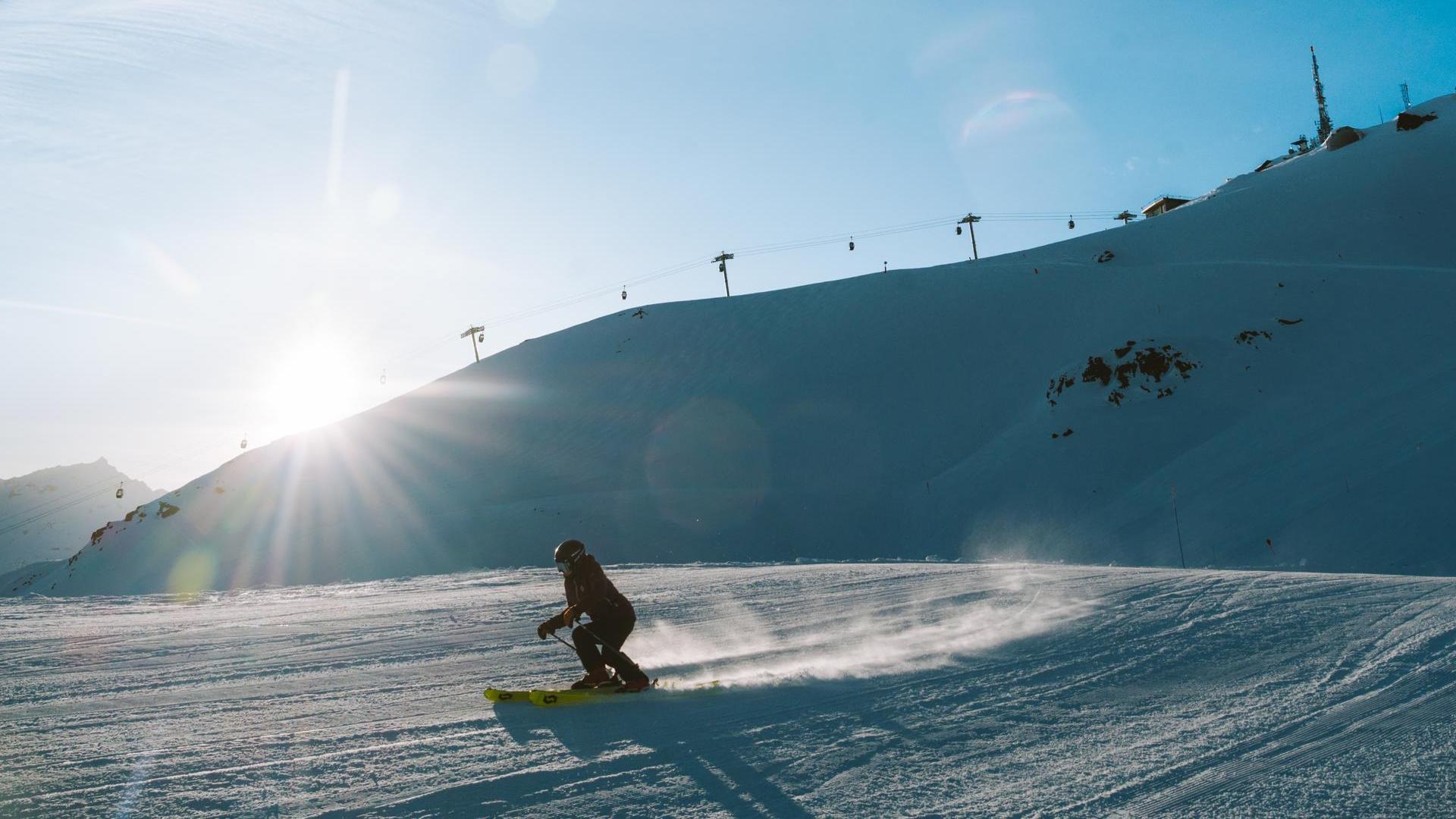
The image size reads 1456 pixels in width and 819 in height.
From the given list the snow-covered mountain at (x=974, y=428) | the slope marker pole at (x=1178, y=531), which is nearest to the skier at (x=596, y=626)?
the slope marker pole at (x=1178, y=531)

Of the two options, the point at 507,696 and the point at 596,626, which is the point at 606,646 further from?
the point at 507,696

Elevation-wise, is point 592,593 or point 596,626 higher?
point 592,593

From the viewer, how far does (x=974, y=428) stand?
4084cm

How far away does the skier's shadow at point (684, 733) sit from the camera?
562 centimetres

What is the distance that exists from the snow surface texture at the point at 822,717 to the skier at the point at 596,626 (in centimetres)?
32

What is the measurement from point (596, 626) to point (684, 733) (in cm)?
208

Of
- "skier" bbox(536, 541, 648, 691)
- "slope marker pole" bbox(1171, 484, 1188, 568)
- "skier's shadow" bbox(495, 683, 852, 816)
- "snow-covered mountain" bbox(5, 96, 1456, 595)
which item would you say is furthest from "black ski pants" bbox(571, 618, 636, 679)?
"snow-covered mountain" bbox(5, 96, 1456, 595)

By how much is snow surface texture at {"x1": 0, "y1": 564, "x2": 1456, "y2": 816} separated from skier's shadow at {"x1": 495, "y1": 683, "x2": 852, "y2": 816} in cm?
3

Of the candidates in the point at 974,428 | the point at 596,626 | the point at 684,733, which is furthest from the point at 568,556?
the point at 974,428

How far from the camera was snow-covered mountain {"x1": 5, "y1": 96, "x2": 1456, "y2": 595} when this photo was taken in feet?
88.8

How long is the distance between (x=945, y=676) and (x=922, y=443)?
110ft

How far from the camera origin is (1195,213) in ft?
195

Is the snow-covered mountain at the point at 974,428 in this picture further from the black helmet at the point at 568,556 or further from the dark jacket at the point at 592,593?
the black helmet at the point at 568,556

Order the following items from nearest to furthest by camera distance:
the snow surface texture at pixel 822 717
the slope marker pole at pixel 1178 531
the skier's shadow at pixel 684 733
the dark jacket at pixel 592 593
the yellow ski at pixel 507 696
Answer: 1. the snow surface texture at pixel 822 717
2. the skier's shadow at pixel 684 733
3. the yellow ski at pixel 507 696
4. the dark jacket at pixel 592 593
5. the slope marker pole at pixel 1178 531
